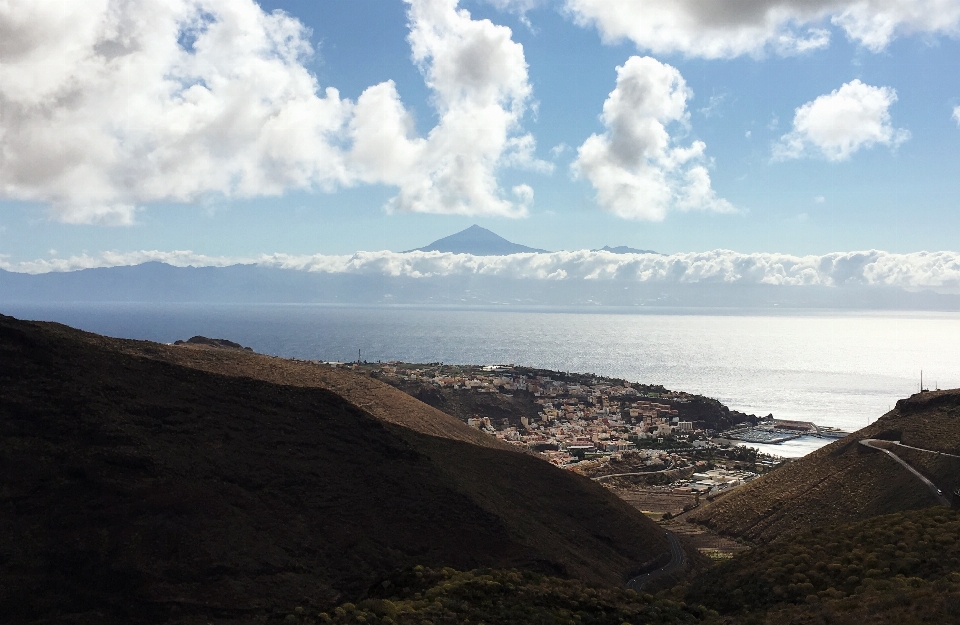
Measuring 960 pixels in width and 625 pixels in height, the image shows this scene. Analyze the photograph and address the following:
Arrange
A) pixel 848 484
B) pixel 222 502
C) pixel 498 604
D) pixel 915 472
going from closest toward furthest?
pixel 498 604
pixel 222 502
pixel 915 472
pixel 848 484

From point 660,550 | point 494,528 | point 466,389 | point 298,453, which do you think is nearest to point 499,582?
point 494,528

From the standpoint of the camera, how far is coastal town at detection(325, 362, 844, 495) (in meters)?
75.1

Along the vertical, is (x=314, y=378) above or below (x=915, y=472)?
above

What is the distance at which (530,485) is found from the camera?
1468 inches

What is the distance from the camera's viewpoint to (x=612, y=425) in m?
102

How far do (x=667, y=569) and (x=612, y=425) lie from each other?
228 feet

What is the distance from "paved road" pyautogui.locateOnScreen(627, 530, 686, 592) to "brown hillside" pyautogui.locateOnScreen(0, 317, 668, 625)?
0.63 m

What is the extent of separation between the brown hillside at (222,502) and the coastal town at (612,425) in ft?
125

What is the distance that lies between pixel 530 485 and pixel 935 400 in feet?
111

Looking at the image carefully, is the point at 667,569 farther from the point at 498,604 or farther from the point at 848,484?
the point at 848,484

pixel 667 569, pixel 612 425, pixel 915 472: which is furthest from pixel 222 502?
pixel 612 425

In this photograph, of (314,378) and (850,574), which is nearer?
(850,574)

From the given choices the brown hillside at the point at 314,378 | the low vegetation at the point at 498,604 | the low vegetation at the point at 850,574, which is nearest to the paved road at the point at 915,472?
the low vegetation at the point at 850,574

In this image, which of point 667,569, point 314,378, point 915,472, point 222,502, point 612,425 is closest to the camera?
point 222,502
